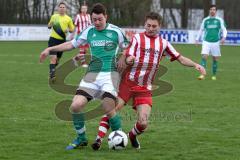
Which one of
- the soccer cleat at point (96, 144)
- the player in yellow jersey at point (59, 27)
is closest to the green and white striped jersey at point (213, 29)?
the player in yellow jersey at point (59, 27)

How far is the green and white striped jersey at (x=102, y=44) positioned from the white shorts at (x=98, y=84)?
0.08m

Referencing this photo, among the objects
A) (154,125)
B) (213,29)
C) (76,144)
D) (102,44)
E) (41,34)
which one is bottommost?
(41,34)

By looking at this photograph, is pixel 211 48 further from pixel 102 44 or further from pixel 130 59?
pixel 130 59

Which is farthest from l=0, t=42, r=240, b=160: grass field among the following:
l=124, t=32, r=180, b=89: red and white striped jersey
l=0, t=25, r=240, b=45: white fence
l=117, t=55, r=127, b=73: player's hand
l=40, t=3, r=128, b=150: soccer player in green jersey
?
l=0, t=25, r=240, b=45: white fence

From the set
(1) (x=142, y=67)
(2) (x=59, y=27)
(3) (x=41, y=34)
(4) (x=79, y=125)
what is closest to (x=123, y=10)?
(3) (x=41, y=34)

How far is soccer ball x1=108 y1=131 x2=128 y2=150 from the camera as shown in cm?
746

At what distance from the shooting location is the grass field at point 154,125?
7.33 meters

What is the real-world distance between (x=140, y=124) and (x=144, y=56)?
2.97 feet

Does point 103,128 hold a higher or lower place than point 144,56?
lower

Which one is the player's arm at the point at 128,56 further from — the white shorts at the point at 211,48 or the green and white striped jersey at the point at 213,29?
the green and white striped jersey at the point at 213,29

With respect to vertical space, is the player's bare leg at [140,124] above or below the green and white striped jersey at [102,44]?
below

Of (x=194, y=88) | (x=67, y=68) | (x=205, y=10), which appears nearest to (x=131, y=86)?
(x=67, y=68)

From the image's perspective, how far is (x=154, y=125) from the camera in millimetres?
9500

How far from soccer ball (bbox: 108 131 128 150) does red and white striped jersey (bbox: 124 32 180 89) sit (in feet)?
2.54
